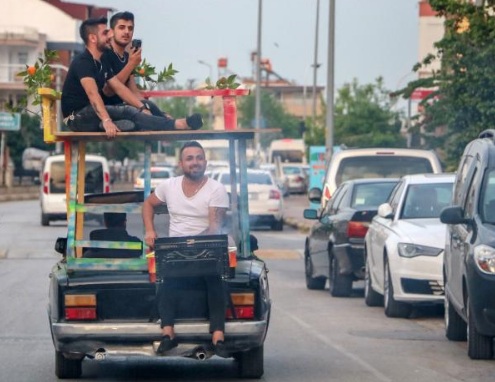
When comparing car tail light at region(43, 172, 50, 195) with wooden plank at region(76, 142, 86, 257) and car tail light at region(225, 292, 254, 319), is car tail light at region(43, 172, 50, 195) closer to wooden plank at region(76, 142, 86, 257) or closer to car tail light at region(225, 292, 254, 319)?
wooden plank at region(76, 142, 86, 257)

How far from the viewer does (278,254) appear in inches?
1043

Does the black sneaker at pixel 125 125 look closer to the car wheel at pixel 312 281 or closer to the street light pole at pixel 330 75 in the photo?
the car wheel at pixel 312 281

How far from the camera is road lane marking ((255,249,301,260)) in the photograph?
2578 cm

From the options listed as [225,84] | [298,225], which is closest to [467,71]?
[298,225]

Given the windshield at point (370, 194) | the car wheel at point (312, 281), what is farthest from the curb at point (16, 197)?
the windshield at point (370, 194)

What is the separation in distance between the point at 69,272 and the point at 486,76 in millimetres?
16562

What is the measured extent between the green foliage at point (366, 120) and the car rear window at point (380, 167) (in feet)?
97.0

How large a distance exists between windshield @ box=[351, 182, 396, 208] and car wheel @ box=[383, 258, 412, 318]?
315 centimetres

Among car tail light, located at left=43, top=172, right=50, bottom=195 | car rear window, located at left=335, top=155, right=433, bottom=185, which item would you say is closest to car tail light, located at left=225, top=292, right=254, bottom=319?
car rear window, located at left=335, top=155, right=433, bottom=185

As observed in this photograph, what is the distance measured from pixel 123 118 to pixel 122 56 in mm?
635

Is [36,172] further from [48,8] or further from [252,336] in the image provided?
[252,336]

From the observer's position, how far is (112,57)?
10352mm

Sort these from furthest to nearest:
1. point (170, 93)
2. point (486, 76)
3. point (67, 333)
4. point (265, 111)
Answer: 1. point (265, 111)
2. point (486, 76)
3. point (170, 93)
4. point (67, 333)

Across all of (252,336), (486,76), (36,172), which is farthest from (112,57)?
(36,172)
